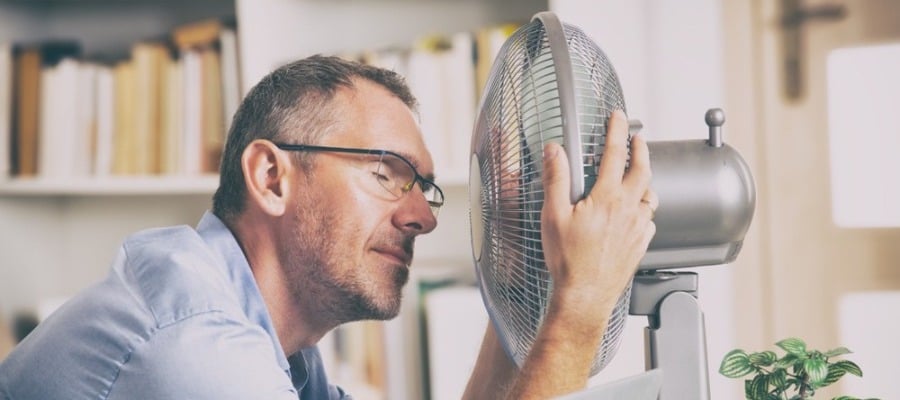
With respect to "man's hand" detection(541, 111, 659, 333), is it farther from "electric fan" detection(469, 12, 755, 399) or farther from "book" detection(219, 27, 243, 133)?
"book" detection(219, 27, 243, 133)

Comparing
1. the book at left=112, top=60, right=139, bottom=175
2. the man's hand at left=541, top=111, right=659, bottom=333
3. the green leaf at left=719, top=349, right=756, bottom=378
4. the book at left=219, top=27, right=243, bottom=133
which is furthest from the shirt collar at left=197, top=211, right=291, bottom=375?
the book at left=112, top=60, right=139, bottom=175

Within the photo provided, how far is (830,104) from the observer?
2.07 m

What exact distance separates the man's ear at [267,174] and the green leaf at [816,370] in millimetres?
628

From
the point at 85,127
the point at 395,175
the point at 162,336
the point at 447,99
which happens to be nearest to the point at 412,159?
the point at 395,175

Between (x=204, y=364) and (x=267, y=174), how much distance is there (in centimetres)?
33

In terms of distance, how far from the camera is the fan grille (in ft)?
2.76

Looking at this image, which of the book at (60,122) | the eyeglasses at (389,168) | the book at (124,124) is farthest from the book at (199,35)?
the eyeglasses at (389,168)

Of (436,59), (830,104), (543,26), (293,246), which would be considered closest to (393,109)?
(293,246)

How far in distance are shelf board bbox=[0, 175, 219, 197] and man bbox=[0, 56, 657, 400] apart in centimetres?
81

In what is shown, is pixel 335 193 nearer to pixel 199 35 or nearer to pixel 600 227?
pixel 600 227

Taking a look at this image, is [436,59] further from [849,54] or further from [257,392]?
[257,392]

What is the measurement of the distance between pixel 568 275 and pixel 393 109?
0.45m

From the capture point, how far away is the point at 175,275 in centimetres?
97

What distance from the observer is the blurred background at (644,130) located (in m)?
2.00
